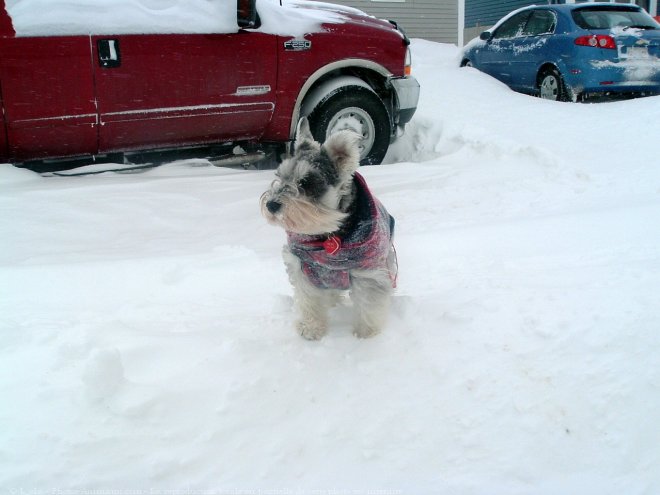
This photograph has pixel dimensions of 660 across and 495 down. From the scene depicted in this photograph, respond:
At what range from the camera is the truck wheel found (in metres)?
6.10

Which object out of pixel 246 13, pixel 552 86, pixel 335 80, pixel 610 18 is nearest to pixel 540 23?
pixel 610 18

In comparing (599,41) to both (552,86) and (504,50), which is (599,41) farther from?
(504,50)

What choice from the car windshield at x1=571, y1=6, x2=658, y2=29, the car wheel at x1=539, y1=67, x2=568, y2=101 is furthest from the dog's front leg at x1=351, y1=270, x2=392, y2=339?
the car windshield at x1=571, y1=6, x2=658, y2=29

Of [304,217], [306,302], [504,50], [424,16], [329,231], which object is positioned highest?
[424,16]

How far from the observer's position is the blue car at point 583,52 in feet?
29.4

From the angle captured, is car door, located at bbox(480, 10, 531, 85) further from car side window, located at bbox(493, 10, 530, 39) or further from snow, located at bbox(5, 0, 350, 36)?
snow, located at bbox(5, 0, 350, 36)

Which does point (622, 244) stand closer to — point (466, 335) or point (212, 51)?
point (466, 335)

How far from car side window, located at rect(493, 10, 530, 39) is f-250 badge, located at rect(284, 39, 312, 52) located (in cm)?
656

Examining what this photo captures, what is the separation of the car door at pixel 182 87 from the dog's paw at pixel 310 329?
10.9 feet

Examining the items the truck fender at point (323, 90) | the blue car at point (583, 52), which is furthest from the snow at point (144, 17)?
the blue car at point (583, 52)

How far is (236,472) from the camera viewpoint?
2.19 meters

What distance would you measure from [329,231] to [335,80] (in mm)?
3794

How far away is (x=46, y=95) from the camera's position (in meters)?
4.99

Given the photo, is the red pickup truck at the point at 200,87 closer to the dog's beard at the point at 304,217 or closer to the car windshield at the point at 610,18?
the dog's beard at the point at 304,217
